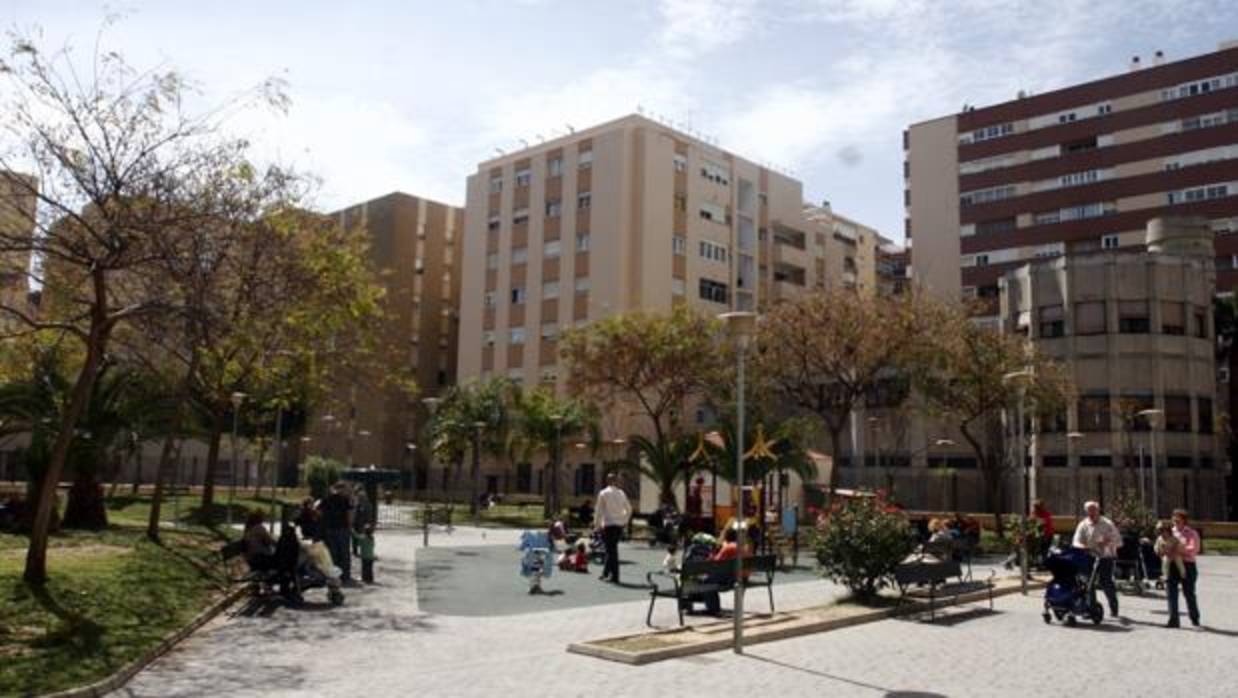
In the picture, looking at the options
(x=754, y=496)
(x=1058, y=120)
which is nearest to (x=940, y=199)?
(x=1058, y=120)

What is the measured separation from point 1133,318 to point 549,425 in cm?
2593

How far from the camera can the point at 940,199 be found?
72.4 meters

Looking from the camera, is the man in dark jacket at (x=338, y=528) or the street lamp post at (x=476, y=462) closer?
the man in dark jacket at (x=338, y=528)

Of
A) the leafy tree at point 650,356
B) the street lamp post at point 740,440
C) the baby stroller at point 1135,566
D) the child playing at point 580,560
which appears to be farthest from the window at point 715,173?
the street lamp post at point 740,440

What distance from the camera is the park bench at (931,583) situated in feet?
48.3

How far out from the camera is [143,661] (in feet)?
33.9

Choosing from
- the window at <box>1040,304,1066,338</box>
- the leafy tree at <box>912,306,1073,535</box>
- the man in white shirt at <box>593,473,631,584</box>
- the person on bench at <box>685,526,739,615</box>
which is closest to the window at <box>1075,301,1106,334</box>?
the window at <box>1040,304,1066,338</box>

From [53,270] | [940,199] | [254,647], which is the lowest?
[254,647]

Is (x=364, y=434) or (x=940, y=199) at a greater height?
(x=940, y=199)

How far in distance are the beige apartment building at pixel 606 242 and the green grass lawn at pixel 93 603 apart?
4129 centimetres

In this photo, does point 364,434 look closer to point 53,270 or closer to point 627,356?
point 627,356

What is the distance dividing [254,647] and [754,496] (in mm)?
17591

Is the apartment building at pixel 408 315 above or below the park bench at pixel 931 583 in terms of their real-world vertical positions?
above

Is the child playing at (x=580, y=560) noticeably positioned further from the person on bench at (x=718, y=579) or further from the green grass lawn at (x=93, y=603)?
the green grass lawn at (x=93, y=603)
